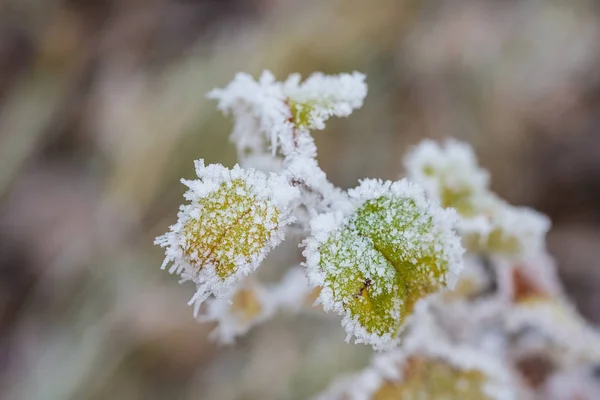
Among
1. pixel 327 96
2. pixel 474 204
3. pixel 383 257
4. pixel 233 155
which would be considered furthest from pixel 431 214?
pixel 233 155

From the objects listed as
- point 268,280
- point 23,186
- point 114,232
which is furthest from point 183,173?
point 23,186

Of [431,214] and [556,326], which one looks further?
[556,326]

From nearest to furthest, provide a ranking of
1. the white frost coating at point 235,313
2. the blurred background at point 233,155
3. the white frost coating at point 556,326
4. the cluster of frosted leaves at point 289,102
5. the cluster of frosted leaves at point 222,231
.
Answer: the cluster of frosted leaves at point 222,231
the cluster of frosted leaves at point 289,102
the white frost coating at point 235,313
the white frost coating at point 556,326
the blurred background at point 233,155

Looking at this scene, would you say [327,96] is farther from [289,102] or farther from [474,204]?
[474,204]

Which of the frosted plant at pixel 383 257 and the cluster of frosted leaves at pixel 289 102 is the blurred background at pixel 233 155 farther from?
the cluster of frosted leaves at pixel 289 102

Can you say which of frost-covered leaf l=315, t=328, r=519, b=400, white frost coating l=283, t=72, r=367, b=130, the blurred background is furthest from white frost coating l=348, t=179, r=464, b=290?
the blurred background

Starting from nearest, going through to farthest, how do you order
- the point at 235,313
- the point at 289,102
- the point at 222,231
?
the point at 222,231 < the point at 289,102 < the point at 235,313

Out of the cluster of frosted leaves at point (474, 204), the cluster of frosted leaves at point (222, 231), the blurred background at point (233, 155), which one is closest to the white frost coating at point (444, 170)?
the cluster of frosted leaves at point (474, 204)
